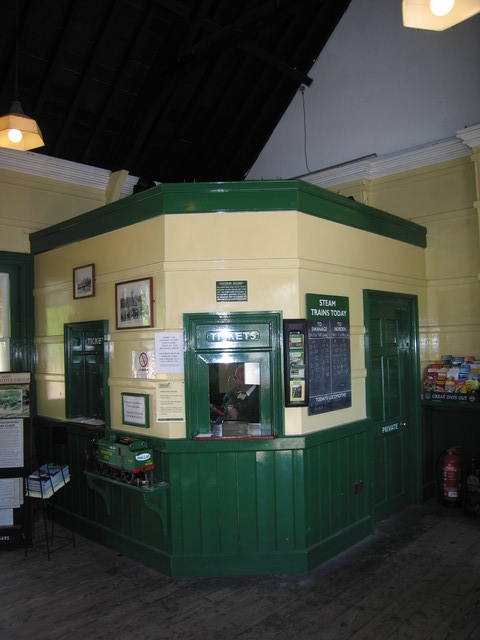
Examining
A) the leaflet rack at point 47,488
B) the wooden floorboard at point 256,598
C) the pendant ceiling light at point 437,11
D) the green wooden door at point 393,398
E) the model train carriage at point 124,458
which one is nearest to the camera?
the pendant ceiling light at point 437,11

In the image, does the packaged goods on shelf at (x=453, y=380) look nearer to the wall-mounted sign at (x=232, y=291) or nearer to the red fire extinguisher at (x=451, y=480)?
the red fire extinguisher at (x=451, y=480)

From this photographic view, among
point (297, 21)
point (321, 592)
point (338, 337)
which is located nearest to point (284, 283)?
point (338, 337)

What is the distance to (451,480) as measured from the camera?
17.7 ft

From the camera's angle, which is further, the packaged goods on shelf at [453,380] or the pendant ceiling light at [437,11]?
the packaged goods on shelf at [453,380]

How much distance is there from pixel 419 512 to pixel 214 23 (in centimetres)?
573

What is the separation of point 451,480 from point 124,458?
3.47m

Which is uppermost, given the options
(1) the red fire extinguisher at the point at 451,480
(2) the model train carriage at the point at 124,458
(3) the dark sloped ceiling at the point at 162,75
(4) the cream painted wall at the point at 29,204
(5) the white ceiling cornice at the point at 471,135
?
(3) the dark sloped ceiling at the point at 162,75

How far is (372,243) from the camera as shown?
4.95 m

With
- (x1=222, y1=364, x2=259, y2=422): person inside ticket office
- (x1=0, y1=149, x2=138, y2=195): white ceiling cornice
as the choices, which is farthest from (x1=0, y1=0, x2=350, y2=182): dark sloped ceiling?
(x1=222, y1=364, x2=259, y2=422): person inside ticket office

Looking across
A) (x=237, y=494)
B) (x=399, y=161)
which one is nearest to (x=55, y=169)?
(x=399, y=161)

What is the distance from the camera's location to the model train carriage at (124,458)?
3961mm

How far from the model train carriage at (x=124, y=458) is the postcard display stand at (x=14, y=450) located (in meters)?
0.91

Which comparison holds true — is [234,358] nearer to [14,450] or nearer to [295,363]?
[295,363]

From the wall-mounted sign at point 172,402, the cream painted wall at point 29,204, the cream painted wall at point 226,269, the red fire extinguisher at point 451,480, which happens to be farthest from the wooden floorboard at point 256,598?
the cream painted wall at point 29,204
